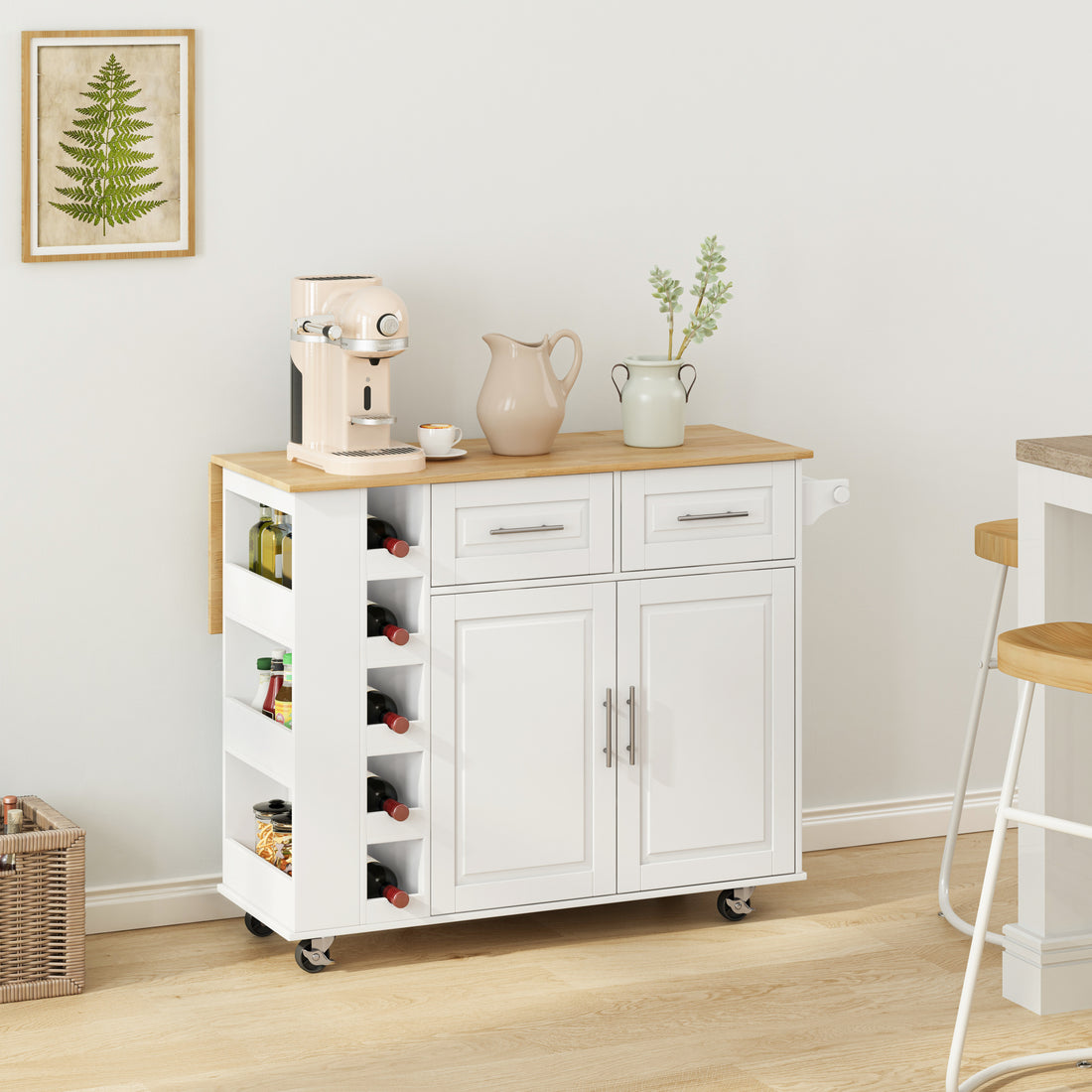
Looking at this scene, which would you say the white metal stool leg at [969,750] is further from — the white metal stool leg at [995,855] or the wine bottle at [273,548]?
the wine bottle at [273,548]

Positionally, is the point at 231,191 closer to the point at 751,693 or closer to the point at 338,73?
the point at 338,73

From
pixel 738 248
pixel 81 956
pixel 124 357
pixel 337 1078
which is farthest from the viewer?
pixel 738 248

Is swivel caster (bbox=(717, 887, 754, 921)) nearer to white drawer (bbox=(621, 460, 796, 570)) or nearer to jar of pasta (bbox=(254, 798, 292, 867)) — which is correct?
white drawer (bbox=(621, 460, 796, 570))

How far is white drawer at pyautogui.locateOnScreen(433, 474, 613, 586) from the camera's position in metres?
3.20

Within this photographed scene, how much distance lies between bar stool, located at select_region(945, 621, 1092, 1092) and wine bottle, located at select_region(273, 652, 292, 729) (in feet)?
4.41

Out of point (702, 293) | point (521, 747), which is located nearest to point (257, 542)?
point (521, 747)

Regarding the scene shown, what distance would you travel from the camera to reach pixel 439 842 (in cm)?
326

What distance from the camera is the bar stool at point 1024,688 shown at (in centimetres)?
252

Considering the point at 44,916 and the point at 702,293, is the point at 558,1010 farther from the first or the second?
the point at 702,293

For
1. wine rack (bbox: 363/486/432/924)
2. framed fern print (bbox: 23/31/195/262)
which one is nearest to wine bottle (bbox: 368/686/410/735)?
wine rack (bbox: 363/486/432/924)

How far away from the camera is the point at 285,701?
3.28 metres

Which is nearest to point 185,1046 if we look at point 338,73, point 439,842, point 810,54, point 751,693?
point 439,842

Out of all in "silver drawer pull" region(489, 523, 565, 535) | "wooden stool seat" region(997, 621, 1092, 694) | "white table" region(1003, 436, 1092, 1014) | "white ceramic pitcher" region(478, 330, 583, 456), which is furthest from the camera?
"white ceramic pitcher" region(478, 330, 583, 456)

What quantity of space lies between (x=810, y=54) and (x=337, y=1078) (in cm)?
241
